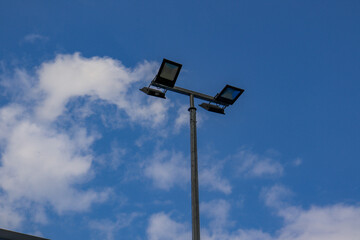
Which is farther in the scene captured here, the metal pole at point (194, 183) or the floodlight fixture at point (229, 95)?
the floodlight fixture at point (229, 95)

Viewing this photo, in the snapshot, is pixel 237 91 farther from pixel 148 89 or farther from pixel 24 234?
pixel 24 234

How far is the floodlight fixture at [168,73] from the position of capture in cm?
806

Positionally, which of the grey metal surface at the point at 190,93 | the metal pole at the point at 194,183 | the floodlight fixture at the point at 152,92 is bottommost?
the metal pole at the point at 194,183

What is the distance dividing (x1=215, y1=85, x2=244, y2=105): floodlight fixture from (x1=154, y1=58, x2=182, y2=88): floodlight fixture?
4.03 ft

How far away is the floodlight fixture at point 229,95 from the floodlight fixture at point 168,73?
1.23 metres

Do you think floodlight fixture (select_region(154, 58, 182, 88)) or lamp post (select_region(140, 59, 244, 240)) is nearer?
lamp post (select_region(140, 59, 244, 240))

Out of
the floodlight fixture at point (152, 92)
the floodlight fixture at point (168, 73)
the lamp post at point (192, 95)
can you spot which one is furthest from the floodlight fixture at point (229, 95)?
the floodlight fixture at point (152, 92)

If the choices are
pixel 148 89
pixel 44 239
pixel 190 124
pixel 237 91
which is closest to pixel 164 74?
pixel 148 89

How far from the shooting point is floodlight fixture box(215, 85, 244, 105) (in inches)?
337

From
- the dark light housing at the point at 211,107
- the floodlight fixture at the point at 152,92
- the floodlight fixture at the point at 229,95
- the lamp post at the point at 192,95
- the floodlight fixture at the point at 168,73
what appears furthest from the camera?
the dark light housing at the point at 211,107

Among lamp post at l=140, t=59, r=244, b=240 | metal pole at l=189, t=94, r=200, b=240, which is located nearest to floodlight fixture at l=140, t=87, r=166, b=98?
lamp post at l=140, t=59, r=244, b=240

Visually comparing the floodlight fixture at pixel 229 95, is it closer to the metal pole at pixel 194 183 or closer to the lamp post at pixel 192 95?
the lamp post at pixel 192 95

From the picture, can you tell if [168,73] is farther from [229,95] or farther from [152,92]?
[229,95]

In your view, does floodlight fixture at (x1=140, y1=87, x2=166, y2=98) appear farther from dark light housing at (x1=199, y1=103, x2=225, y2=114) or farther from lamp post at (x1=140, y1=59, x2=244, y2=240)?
dark light housing at (x1=199, y1=103, x2=225, y2=114)
